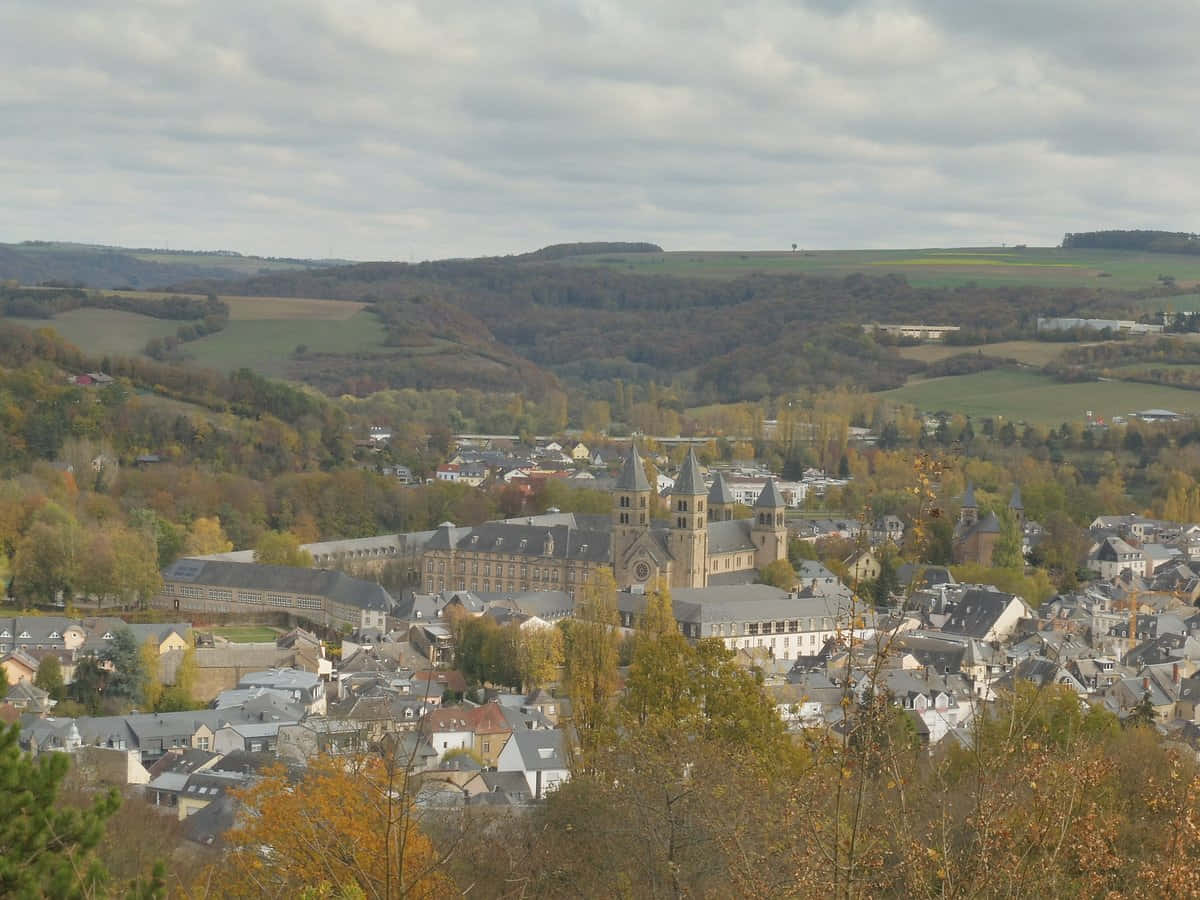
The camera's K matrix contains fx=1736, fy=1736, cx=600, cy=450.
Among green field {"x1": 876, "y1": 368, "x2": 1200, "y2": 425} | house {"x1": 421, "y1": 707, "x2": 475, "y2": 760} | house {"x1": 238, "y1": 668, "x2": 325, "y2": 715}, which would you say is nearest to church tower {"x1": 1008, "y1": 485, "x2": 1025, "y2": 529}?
green field {"x1": 876, "y1": 368, "x2": 1200, "y2": 425}

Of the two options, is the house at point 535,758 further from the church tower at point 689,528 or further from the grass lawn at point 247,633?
the church tower at point 689,528

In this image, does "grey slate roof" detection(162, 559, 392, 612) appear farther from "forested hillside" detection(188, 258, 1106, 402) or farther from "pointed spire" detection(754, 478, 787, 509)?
"forested hillside" detection(188, 258, 1106, 402)

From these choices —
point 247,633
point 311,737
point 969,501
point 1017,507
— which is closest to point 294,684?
point 311,737

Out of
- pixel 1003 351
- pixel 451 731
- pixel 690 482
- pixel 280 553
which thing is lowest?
pixel 280 553

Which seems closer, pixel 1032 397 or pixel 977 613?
pixel 977 613

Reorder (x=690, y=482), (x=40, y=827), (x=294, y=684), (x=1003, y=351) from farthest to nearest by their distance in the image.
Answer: (x=1003, y=351) < (x=690, y=482) < (x=294, y=684) < (x=40, y=827)

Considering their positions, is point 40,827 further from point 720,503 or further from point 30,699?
point 720,503

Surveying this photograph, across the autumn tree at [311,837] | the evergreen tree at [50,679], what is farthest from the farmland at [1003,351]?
the autumn tree at [311,837]
